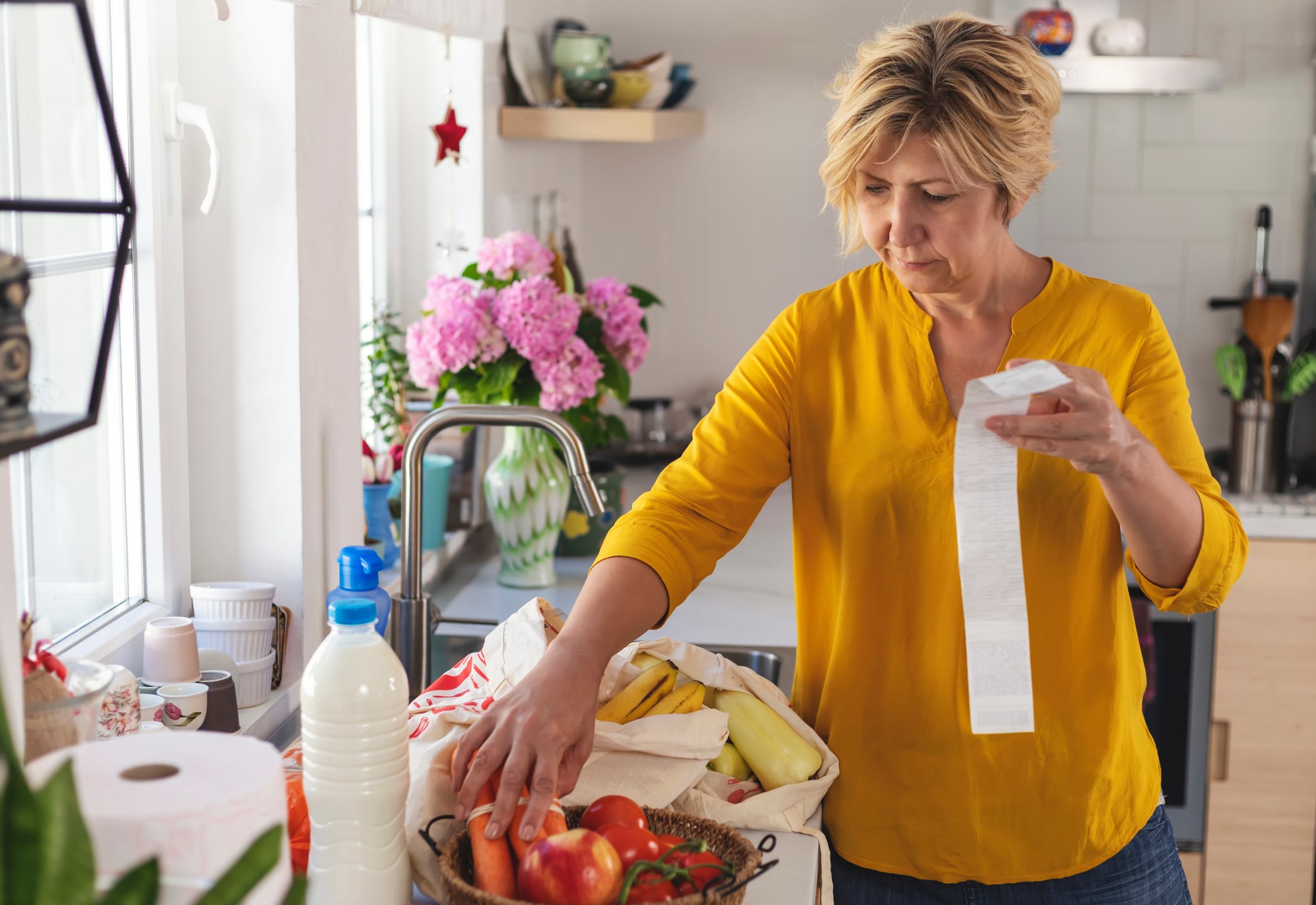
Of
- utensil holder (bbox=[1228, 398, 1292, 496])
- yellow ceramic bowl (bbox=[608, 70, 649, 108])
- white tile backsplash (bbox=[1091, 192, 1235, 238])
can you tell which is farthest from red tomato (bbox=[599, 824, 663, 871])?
white tile backsplash (bbox=[1091, 192, 1235, 238])

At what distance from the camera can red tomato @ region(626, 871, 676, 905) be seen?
888mm

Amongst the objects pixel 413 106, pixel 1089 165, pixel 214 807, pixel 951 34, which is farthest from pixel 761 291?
pixel 214 807

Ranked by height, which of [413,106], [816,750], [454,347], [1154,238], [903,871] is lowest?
[903,871]

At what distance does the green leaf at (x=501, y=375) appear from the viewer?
2086 millimetres

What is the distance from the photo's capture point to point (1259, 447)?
2885 mm

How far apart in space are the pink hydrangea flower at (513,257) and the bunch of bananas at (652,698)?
3.32 feet

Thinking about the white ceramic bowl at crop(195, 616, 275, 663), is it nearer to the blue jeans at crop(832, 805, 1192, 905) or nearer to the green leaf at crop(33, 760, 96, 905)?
the blue jeans at crop(832, 805, 1192, 905)

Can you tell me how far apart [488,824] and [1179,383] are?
815mm

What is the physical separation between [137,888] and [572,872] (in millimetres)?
372

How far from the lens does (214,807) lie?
68 cm

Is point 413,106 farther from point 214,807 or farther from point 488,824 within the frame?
point 214,807

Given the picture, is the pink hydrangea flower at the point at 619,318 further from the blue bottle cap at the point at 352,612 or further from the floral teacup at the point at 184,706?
the blue bottle cap at the point at 352,612

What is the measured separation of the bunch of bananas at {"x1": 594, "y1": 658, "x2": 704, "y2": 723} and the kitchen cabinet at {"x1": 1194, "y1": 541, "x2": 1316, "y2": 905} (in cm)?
183

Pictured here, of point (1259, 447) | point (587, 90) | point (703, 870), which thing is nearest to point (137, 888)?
point (703, 870)
